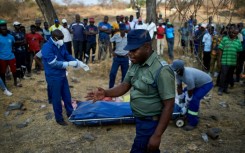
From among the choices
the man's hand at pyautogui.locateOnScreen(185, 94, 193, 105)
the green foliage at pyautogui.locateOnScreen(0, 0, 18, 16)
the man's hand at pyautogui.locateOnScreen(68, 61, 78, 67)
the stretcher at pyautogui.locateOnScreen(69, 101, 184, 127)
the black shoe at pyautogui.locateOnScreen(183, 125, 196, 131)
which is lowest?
the black shoe at pyautogui.locateOnScreen(183, 125, 196, 131)

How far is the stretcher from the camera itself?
15.0 feet

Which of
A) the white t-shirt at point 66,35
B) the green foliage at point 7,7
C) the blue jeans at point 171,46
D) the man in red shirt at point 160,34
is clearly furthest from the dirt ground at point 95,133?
the green foliage at point 7,7

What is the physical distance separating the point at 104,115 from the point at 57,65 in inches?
45.2

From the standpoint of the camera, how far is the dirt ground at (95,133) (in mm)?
4118

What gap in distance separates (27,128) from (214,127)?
3392mm

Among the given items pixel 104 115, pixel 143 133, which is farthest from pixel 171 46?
pixel 143 133

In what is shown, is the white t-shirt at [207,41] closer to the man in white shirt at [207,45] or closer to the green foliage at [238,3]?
the man in white shirt at [207,45]

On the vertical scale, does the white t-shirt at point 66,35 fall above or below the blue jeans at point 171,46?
above

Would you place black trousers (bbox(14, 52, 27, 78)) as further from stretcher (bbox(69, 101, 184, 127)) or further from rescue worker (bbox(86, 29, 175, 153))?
rescue worker (bbox(86, 29, 175, 153))

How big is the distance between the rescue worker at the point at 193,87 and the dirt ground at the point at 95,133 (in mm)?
257

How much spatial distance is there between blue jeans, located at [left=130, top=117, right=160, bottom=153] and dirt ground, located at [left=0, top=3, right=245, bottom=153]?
159cm

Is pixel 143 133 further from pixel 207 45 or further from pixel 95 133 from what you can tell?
pixel 207 45

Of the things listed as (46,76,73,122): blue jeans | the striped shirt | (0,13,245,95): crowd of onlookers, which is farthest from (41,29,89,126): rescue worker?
the striped shirt

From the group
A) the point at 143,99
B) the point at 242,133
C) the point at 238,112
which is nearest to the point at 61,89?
the point at 143,99
